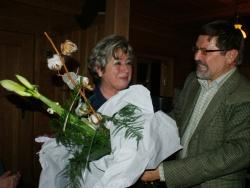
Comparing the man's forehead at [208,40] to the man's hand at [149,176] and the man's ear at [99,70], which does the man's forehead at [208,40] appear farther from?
the man's hand at [149,176]

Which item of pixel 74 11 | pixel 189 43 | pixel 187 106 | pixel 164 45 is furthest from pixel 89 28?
pixel 189 43

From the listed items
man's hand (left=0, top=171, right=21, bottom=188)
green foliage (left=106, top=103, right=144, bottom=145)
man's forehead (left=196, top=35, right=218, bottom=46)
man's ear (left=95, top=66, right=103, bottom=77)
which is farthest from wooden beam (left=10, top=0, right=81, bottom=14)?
green foliage (left=106, top=103, right=144, bottom=145)

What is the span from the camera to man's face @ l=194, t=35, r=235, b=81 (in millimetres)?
1521

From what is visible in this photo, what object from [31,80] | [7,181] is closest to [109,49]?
[7,181]

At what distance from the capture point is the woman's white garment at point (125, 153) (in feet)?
3.54

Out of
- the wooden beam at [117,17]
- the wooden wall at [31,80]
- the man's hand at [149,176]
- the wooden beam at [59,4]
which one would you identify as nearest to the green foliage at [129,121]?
the man's hand at [149,176]

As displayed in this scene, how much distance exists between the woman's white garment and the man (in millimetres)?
164

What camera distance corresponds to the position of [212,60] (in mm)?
1525

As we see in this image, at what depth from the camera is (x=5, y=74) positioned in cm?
323

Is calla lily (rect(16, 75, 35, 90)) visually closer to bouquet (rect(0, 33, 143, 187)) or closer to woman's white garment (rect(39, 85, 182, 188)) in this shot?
bouquet (rect(0, 33, 143, 187))

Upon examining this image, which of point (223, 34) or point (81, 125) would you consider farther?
point (223, 34)

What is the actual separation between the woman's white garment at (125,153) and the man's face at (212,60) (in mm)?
443

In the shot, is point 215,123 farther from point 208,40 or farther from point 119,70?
point 119,70

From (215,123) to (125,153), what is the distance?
552 mm
